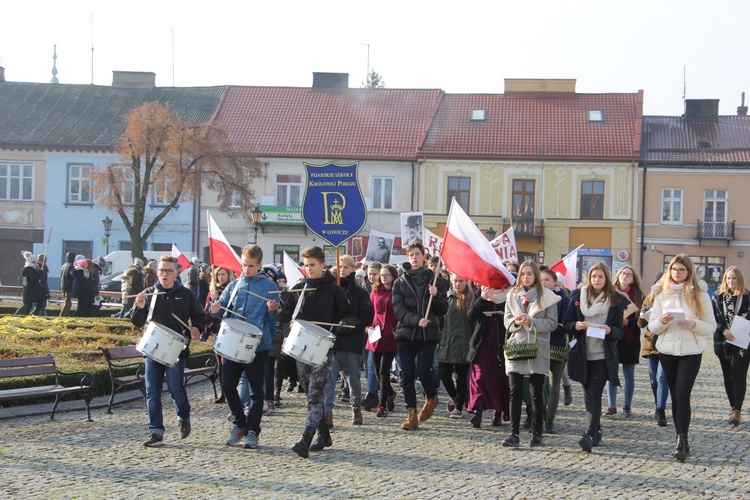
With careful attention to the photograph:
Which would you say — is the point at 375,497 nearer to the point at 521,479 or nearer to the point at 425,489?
the point at 425,489

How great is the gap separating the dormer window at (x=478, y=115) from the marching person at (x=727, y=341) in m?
36.0

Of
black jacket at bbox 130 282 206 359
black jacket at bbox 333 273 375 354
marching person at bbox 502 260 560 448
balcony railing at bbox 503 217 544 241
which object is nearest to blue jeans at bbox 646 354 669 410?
marching person at bbox 502 260 560 448

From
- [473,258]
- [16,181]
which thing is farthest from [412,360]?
[16,181]

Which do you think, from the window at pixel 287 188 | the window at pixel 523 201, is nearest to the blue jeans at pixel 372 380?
the window at pixel 523 201

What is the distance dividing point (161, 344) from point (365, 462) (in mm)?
2177

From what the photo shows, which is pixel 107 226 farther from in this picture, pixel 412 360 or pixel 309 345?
pixel 309 345

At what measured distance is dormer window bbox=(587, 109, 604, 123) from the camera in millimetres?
46875

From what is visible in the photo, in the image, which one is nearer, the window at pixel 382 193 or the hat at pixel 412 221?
the hat at pixel 412 221

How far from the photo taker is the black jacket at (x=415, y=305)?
1082 centimetres

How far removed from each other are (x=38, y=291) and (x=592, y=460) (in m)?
17.5

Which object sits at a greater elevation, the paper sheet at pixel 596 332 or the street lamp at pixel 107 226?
the street lamp at pixel 107 226

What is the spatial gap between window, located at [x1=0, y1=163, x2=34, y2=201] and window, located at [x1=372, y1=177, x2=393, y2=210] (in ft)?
52.1

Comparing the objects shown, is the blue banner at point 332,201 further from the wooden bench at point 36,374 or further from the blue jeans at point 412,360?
the wooden bench at point 36,374

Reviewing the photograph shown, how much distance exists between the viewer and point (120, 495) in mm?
7418
